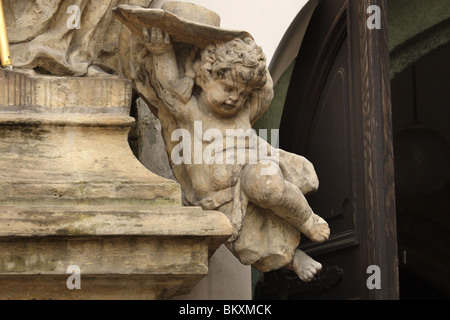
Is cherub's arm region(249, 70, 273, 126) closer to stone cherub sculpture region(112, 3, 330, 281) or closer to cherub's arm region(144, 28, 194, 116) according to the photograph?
stone cherub sculpture region(112, 3, 330, 281)

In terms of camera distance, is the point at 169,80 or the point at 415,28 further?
the point at 415,28

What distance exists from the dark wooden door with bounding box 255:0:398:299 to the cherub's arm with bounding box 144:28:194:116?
0.90m

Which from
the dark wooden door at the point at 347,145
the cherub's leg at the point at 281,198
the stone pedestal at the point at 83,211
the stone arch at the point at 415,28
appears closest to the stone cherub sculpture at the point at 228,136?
the cherub's leg at the point at 281,198

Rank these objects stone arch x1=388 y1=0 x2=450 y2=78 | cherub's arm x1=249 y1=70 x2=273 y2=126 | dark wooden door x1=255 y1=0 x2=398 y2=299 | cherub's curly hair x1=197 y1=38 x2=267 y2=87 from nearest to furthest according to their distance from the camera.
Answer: cherub's curly hair x1=197 y1=38 x2=267 y2=87 < cherub's arm x1=249 y1=70 x2=273 y2=126 < dark wooden door x1=255 y1=0 x2=398 y2=299 < stone arch x1=388 y1=0 x2=450 y2=78

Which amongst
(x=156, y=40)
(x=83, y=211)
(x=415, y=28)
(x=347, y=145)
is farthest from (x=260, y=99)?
(x=415, y=28)

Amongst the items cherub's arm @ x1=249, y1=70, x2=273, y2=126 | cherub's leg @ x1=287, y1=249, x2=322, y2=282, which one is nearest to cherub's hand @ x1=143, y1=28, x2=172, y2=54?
cherub's arm @ x1=249, y1=70, x2=273, y2=126

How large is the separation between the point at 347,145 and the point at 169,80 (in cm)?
107

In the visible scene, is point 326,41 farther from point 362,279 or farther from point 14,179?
point 14,179

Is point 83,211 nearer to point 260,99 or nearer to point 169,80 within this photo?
point 169,80

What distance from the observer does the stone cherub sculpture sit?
13.5 ft

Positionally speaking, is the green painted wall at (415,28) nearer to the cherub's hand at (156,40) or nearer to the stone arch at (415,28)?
the stone arch at (415,28)

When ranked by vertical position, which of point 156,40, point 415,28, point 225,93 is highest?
point 415,28

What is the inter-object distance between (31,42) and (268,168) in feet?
3.40

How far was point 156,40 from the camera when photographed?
418 cm
